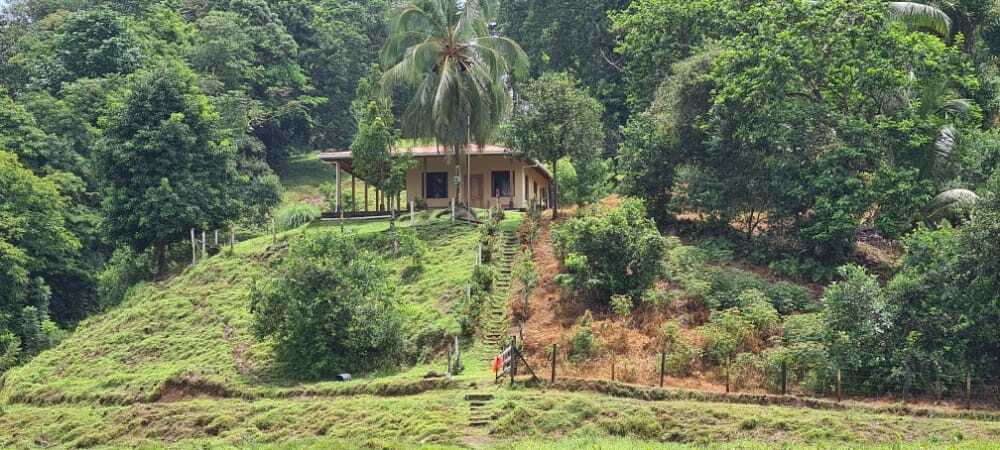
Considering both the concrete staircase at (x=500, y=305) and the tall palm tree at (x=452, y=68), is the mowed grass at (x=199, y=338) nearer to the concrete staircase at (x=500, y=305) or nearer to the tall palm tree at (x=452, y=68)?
the concrete staircase at (x=500, y=305)

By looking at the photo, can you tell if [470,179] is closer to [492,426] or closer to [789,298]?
[789,298]

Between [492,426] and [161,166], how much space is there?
2455 cm

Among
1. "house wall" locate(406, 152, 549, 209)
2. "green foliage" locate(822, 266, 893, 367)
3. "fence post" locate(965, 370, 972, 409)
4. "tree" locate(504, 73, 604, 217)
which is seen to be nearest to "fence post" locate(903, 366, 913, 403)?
"green foliage" locate(822, 266, 893, 367)

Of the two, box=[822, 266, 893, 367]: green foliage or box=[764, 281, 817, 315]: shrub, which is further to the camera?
box=[764, 281, 817, 315]: shrub

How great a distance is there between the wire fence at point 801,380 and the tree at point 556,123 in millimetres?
13614

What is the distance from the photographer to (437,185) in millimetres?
46625

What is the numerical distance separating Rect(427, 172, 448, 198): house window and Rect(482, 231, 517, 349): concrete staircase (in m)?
10.7

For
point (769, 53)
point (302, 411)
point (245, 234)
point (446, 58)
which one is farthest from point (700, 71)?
point (245, 234)

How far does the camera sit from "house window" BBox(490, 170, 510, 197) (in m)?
46.4

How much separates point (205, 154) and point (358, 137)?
271 inches

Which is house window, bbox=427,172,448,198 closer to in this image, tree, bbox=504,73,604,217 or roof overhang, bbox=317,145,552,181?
roof overhang, bbox=317,145,552,181

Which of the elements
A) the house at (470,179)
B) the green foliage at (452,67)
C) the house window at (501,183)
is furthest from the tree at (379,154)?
the house window at (501,183)

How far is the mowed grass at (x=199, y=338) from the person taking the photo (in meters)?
29.2

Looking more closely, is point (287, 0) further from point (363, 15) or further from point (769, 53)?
point (769, 53)
